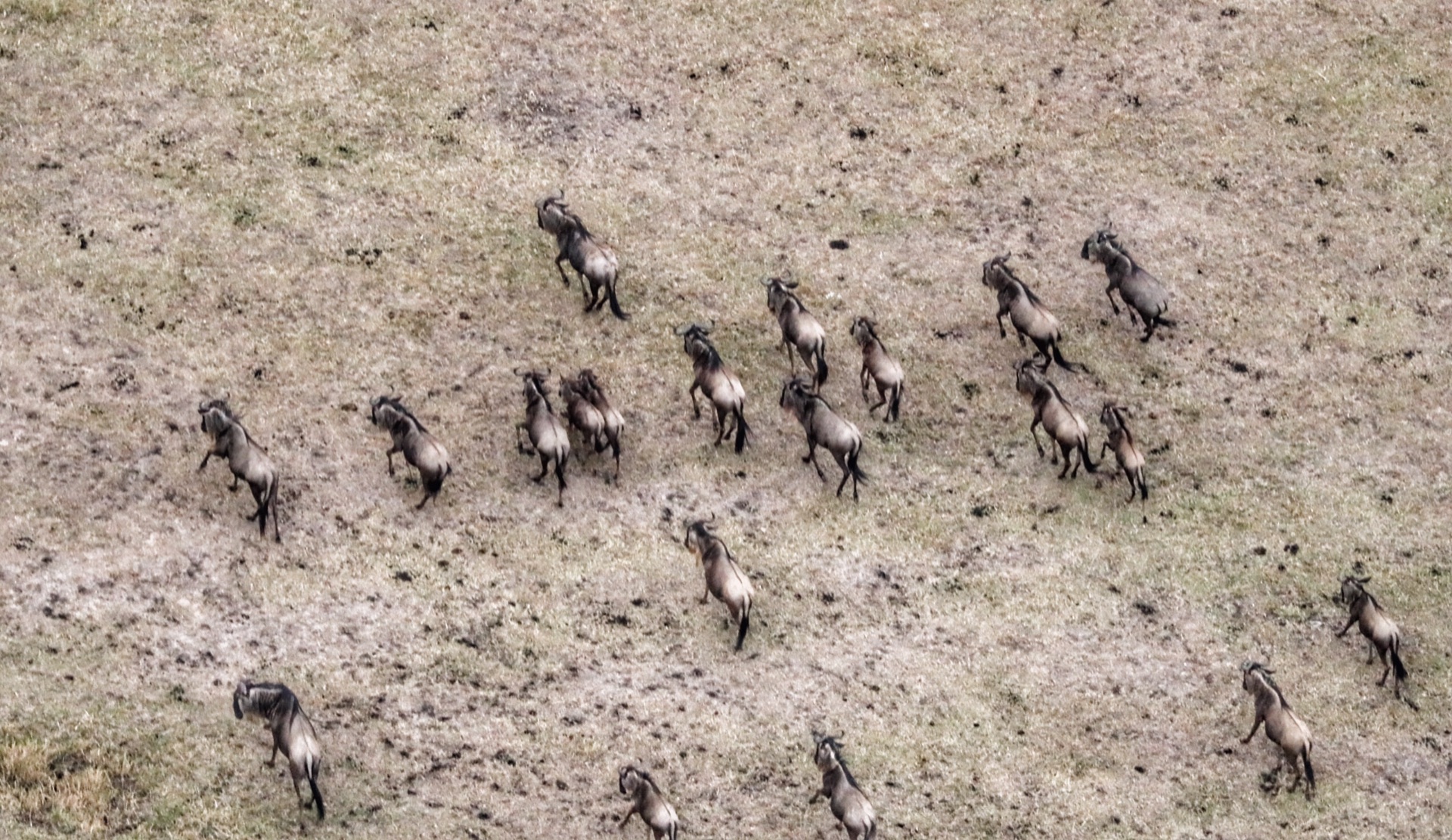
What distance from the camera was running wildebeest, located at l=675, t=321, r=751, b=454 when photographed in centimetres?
2411

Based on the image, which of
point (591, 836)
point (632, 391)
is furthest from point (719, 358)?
point (591, 836)

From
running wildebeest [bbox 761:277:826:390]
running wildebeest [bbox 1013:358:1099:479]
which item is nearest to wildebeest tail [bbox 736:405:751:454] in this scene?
running wildebeest [bbox 761:277:826:390]

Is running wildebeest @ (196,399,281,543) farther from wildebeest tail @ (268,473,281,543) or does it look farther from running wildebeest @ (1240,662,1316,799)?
running wildebeest @ (1240,662,1316,799)

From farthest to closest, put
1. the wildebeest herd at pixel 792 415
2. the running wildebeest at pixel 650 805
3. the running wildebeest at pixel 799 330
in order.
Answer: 1. the running wildebeest at pixel 799 330
2. the wildebeest herd at pixel 792 415
3. the running wildebeest at pixel 650 805

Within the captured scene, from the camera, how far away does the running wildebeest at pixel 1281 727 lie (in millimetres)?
20625

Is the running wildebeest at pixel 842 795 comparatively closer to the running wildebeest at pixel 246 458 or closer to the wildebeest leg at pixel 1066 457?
the wildebeest leg at pixel 1066 457

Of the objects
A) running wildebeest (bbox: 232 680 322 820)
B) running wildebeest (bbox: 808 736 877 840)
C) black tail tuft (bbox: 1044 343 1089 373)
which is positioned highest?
running wildebeest (bbox: 808 736 877 840)

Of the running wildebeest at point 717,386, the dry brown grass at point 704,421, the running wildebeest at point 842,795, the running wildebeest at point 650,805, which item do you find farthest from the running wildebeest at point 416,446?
the running wildebeest at point 842,795

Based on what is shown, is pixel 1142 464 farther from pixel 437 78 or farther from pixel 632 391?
pixel 437 78

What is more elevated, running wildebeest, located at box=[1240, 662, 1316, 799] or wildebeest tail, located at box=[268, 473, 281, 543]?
running wildebeest, located at box=[1240, 662, 1316, 799]

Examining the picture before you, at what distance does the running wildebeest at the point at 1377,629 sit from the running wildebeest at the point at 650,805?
799 cm

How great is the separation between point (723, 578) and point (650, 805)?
3.28 metres

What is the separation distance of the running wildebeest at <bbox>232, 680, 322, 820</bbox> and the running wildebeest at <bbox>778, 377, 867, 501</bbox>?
708cm

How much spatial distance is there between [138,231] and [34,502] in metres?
5.41
